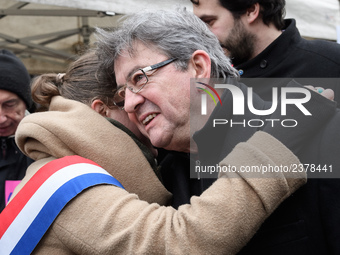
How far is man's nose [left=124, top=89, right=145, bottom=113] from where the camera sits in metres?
1.73

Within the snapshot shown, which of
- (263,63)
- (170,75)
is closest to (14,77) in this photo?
(263,63)

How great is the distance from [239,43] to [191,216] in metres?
1.55

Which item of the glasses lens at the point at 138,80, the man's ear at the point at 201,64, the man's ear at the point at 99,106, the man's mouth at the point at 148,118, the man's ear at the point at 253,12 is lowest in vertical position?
the man's ear at the point at 99,106

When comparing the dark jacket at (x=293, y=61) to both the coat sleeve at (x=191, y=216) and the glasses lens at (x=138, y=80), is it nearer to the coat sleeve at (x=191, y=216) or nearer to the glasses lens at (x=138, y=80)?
the glasses lens at (x=138, y=80)

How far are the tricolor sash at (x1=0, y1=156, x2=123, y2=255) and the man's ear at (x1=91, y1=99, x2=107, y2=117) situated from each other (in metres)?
0.53

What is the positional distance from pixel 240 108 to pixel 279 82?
37.2 inches

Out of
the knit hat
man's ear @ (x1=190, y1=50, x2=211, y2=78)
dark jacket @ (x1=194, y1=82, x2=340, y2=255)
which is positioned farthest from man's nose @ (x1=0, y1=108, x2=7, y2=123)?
dark jacket @ (x1=194, y1=82, x2=340, y2=255)

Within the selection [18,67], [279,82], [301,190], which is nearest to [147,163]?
[301,190]

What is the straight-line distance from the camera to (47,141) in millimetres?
1545

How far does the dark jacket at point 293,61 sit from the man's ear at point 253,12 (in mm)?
209

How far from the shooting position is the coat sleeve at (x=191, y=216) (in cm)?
124

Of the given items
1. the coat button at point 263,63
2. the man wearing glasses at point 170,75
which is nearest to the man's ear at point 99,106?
the man wearing glasses at point 170,75

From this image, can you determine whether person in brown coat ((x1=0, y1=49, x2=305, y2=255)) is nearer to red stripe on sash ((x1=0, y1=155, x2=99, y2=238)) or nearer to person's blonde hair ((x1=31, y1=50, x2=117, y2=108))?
red stripe on sash ((x1=0, y1=155, x2=99, y2=238))

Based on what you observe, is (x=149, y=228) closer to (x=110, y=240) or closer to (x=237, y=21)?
(x=110, y=240)
